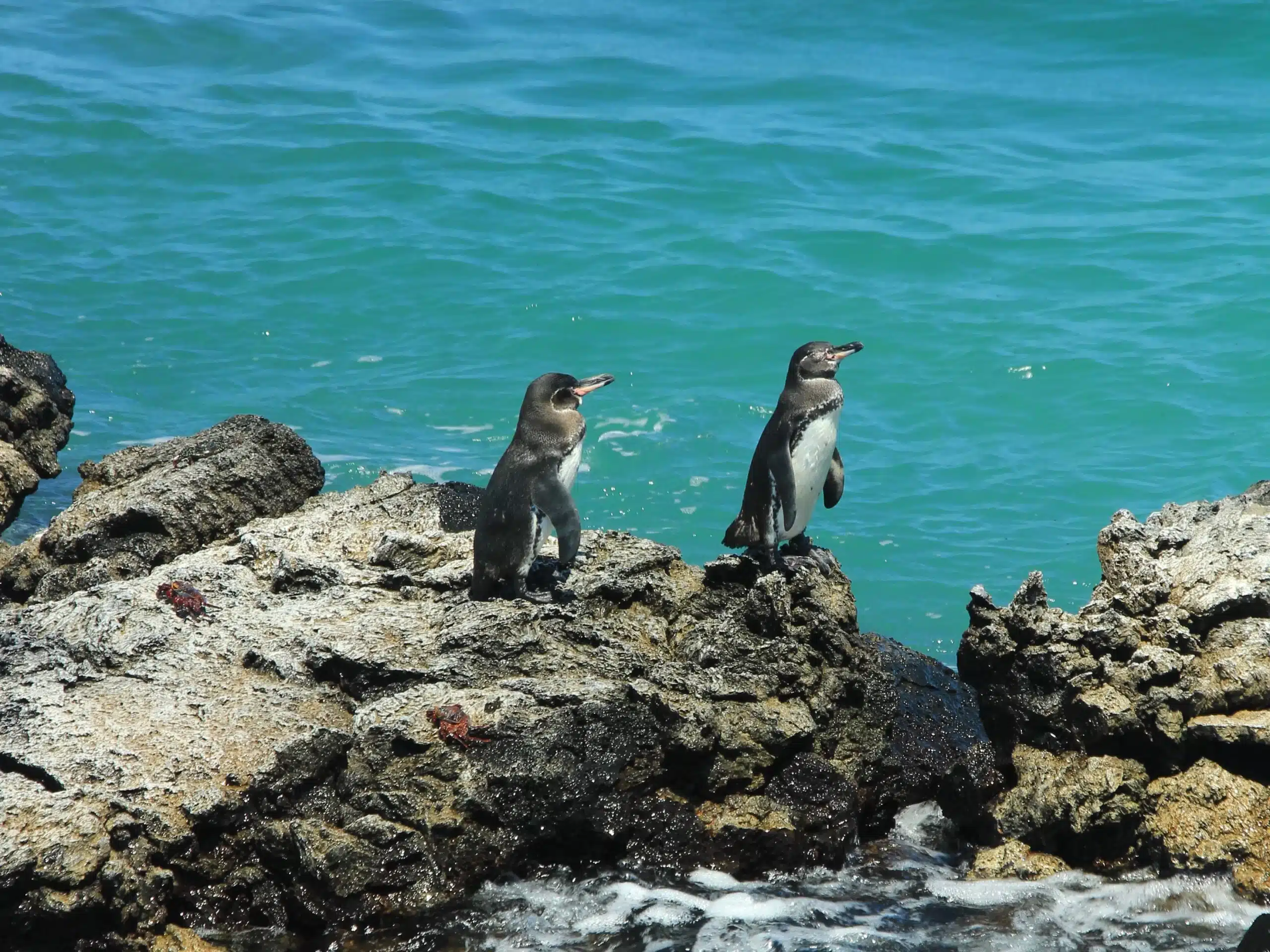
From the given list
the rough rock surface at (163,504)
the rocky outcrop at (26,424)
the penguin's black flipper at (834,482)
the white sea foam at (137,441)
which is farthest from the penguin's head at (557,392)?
the white sea foam at (137,441)

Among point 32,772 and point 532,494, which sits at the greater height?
point 532,494

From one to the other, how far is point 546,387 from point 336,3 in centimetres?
1916

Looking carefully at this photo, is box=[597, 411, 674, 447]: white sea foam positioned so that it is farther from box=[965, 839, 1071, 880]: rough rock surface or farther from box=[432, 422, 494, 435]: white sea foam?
box=[965, 839, 1071, 880]: rough rock surface

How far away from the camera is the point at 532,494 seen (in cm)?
595

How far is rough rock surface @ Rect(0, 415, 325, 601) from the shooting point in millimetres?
6531

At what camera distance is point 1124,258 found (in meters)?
15.1

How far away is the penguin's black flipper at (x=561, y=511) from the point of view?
234 inches

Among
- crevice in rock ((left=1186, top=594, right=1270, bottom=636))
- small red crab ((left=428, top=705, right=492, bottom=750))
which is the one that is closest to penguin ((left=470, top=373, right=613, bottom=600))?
small red crab ((left=428, top=705, right=492, bottom=750))

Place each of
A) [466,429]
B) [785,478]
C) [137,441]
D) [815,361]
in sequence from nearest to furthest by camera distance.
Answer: [785,478] < [815,361] < [137,441] < [466,429]

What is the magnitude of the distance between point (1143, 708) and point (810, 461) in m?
2.22

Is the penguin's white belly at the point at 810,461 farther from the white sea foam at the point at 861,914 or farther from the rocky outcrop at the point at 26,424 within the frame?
the rocky outcrop at the point at 26,424

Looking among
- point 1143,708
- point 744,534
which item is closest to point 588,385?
point 744,534

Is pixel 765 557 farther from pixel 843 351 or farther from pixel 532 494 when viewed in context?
pixel 843 351

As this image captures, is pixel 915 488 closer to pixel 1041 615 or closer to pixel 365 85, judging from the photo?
pixel 1041 615
